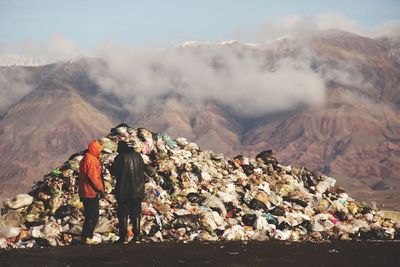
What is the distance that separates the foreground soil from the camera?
10.9m

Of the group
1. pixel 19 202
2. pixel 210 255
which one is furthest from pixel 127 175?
pixel 19 202

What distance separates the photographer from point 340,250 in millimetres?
12875

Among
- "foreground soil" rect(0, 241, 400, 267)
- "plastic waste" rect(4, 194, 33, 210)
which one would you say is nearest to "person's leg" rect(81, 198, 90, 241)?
"foreground soil" rect(0, 241, 400, 267)

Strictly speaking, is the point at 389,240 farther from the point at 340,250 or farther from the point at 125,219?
the point at 125,219

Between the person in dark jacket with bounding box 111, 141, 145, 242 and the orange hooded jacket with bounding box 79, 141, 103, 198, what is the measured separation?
40 centimetres

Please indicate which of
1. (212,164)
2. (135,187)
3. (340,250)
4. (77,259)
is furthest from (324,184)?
(77,259)

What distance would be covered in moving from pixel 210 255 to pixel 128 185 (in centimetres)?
255

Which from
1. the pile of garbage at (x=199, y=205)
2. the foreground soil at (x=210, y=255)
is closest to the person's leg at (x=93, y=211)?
the foreground soil at (x=210, y=255)

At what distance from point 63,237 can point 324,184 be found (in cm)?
1121

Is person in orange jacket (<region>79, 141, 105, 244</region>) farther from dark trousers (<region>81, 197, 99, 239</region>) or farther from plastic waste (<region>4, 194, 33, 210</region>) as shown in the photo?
Answer: plastic waste (<region>4, 194, 33, 210</region>)

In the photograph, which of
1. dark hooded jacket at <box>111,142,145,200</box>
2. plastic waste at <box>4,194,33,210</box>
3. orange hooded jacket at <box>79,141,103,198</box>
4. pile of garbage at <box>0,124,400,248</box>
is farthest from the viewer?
plastic waste at <box>4,194,33,210</box>

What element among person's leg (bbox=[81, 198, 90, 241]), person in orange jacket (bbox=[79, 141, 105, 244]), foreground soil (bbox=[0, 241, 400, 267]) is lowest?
foreground soil (bbox=[0, 241, 400, 267])

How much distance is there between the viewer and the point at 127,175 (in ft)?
43.3

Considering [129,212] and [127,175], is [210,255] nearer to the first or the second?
[129,212]
